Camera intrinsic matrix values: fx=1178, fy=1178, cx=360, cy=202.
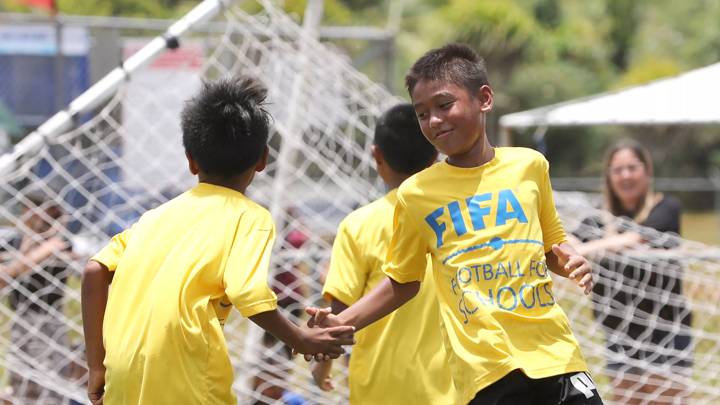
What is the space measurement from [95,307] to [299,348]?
0.53 m

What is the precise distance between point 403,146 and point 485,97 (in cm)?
71

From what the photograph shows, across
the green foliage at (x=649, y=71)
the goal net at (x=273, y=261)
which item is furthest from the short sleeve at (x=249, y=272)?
the green foliage at (x=649, y=71)

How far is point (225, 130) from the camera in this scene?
305 cm

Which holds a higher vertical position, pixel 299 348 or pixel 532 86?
pixel 299 348

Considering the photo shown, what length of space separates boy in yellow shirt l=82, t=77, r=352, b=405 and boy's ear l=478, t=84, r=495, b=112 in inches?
22.3

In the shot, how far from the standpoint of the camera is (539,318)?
9.64ft

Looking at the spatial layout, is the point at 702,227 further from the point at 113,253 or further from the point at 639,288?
the point at 113,253

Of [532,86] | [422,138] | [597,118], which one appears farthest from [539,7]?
[422,138]

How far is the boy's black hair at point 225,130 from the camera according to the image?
3047 mm

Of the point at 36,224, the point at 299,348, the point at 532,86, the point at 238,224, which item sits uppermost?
the point at 238,224

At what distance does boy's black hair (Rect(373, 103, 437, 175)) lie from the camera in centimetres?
378

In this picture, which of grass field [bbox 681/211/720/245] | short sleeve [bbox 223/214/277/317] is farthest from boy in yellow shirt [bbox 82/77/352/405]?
grass field [bbox 681/211/720/245]

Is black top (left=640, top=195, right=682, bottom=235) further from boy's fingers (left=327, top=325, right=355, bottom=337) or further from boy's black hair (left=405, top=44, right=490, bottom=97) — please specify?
boy's fingers (left=327, top=325, right=355, bottom=337)

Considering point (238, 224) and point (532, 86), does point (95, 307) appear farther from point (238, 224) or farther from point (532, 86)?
point (532, 86)
